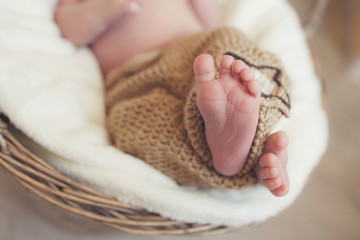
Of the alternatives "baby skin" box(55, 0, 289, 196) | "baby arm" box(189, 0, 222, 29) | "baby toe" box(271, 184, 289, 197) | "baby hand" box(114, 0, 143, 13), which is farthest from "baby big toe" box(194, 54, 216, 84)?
"baby arm" box(189, 0, 222, 29)

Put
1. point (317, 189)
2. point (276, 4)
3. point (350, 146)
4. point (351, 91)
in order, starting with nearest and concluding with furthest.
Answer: point (276, 4) < point (317, 189) < point (350, 146) < point (351, 91)

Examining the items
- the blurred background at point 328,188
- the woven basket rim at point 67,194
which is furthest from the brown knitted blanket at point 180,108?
the blurred background at point 328,188

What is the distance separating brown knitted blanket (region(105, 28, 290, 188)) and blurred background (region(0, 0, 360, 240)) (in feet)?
1.00

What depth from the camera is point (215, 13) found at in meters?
0.94

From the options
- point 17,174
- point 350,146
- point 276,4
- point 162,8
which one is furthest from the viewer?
point 350,146

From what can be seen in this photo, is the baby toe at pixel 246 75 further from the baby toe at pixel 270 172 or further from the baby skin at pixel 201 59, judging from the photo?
the baby toe at pixel 270 172

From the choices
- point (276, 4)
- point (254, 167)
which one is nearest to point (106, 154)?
point (254, 167)

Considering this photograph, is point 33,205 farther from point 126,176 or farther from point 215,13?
point 215,13

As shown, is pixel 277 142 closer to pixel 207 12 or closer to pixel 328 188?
pixel 207 12

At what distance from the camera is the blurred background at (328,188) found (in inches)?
36.0

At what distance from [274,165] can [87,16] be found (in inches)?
22.4

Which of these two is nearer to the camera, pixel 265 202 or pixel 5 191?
pixel 265 202

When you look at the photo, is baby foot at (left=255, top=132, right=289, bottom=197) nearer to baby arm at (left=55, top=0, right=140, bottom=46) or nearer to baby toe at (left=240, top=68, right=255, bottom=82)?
baby toe at (left=240, top=68, right=255, bottom=82)

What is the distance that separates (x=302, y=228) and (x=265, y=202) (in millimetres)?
500
